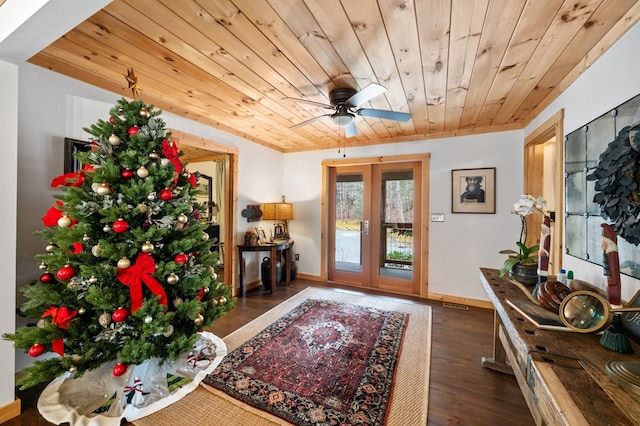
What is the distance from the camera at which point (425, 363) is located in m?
2.04

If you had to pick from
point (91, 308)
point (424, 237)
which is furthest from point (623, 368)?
point (424, 237)

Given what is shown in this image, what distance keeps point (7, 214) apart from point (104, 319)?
1066 mm

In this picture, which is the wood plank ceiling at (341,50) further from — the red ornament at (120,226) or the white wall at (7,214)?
the red ornament at (120,226)

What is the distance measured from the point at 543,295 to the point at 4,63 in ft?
10.8

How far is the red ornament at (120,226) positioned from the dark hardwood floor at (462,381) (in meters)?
1.40

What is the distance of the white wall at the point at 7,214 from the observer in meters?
1.45

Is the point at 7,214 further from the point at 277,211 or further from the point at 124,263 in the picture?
the point at 277,211

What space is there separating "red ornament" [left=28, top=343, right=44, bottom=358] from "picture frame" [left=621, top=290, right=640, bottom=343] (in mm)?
2460

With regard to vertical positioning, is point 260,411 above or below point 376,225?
below

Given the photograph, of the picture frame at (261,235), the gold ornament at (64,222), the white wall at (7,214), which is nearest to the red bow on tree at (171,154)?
the gold ornament at (64,222)

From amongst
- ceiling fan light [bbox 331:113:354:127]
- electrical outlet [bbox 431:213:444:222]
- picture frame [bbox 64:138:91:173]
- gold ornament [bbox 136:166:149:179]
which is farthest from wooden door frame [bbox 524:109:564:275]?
picture frame [bbox 64:138:91:173]

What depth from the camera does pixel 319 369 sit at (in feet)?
6.40

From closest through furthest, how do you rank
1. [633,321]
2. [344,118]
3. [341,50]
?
[633,321] → [341,50] → [344,118]

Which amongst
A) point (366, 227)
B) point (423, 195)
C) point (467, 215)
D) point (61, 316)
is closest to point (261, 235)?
point (366, 227)
